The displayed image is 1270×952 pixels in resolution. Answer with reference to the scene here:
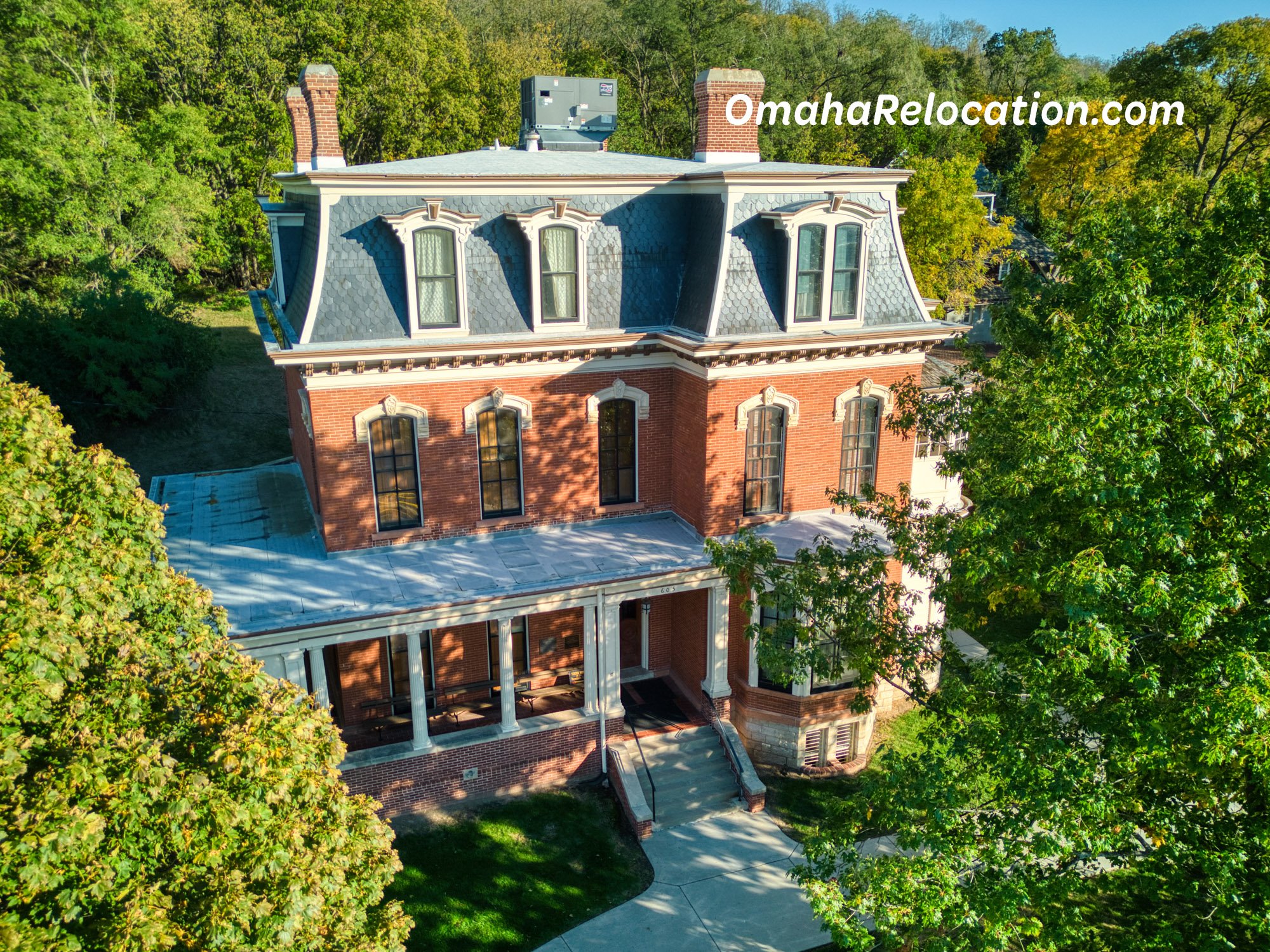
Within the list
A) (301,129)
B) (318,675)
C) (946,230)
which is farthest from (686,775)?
(946,230)

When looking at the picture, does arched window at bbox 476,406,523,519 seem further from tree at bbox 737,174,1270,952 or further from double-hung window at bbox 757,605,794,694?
tree at bbox 737,174,1270,952

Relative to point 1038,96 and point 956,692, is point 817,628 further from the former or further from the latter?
point 1038,96

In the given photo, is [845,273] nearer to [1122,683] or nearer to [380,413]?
[380,413]

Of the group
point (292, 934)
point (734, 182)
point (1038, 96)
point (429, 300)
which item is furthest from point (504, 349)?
point (1038, 96)

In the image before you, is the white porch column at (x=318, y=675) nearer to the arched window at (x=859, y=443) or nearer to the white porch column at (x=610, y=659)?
the white porch column at (x=610, y=659)

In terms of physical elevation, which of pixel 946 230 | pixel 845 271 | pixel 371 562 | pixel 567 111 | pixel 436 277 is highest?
pixel 567 111

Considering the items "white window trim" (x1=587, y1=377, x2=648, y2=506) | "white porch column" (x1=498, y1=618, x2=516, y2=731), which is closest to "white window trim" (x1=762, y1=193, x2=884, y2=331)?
"white window trim" (x1=587, y1=377, x2=648, y2=506)

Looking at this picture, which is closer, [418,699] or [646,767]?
[418,699]
